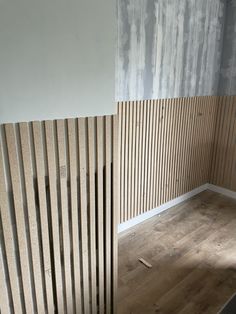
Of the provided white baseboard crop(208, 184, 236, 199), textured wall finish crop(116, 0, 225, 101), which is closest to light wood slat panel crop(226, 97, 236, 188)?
white baseboard crop(208, 184, 236, 199)

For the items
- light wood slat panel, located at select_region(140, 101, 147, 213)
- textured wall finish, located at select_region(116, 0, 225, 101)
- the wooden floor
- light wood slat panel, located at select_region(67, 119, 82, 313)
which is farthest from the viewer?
light wood slat panel, located at select_region(140, 101, 147, 213)

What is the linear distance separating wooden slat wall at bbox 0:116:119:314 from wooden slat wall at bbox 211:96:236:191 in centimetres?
275

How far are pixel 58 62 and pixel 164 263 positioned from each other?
6.85 feet

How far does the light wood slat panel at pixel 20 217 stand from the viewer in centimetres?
103

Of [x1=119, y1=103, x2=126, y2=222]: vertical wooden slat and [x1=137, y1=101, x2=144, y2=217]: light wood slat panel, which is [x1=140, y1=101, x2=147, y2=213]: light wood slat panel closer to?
[x1=137, y1=101, x2=144, y2=217]: light wood slat panel

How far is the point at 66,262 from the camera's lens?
4.47ft

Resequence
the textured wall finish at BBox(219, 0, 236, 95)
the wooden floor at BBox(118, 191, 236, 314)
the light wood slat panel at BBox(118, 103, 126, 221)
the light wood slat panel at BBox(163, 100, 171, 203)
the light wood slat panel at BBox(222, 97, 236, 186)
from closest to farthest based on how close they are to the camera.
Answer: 1. the wooden floor at BBox(118, 191, 236, 314)
2. the light wood slat panel at BBox(118, 103, 126, 221)
3. the light wood slat panel at BBox(163, 100, 171, 203)
4. the textured wall finish at BBox(219, 0, 236, 95)
5. the light wood slat panel at BBox(222, 97, 236, 186)

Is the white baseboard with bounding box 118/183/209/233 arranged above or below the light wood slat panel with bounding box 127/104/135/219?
below

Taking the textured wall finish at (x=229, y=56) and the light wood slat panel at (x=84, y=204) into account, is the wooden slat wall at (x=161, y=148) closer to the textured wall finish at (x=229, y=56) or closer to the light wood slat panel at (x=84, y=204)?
the textured wall finish at (x=229, y=56)

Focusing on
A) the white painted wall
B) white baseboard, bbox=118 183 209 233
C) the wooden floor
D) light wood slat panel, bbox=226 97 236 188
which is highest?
the white painted wall

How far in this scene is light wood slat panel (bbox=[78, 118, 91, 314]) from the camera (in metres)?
1.26

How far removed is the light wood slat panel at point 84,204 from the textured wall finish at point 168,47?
1.35 m

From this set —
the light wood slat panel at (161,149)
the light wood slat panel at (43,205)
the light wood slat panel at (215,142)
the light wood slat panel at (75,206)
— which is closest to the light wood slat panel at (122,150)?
the light wood slat panel at (161,149)

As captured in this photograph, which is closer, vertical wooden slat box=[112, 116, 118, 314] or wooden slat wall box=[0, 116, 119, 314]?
wooden slat wall box=[0, 116, 119, 314]
